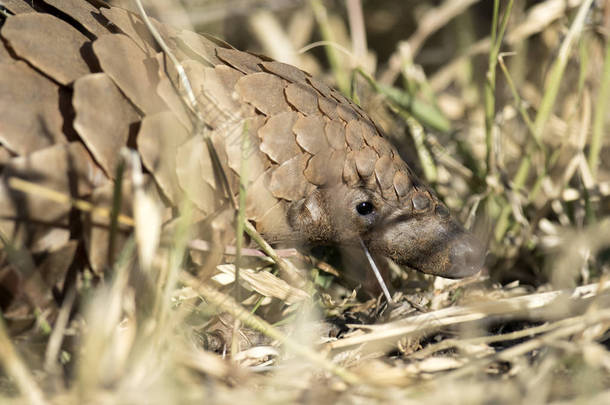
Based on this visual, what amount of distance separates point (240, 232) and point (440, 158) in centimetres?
92

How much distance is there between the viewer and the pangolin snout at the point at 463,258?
1271mm

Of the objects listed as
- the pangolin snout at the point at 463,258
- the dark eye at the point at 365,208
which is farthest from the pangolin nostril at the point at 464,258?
the dark eye at the point at 365,208

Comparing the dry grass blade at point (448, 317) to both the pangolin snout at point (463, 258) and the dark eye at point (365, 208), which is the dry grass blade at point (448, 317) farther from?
the dark eye at point (365, 208)

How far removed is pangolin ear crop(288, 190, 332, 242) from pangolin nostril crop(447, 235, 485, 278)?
27cm

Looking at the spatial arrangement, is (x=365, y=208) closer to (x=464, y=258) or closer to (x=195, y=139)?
(x=464, y=258)

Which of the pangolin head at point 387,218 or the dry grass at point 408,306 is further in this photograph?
the pangolin head at point 387,218

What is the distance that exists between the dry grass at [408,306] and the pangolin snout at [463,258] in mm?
94

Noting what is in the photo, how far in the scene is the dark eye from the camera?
4.05 ft

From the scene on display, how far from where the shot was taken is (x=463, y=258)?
1.27 m

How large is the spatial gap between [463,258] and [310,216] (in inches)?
13.2

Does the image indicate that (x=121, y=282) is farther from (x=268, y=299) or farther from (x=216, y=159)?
(x=268, y=299)

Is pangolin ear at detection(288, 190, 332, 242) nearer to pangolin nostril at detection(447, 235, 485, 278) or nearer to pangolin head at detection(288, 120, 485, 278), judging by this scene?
pangolin head at detection(288, 120, 485, 278)

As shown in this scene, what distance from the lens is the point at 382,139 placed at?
1281mm

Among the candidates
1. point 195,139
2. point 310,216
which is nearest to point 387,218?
point 310,216
